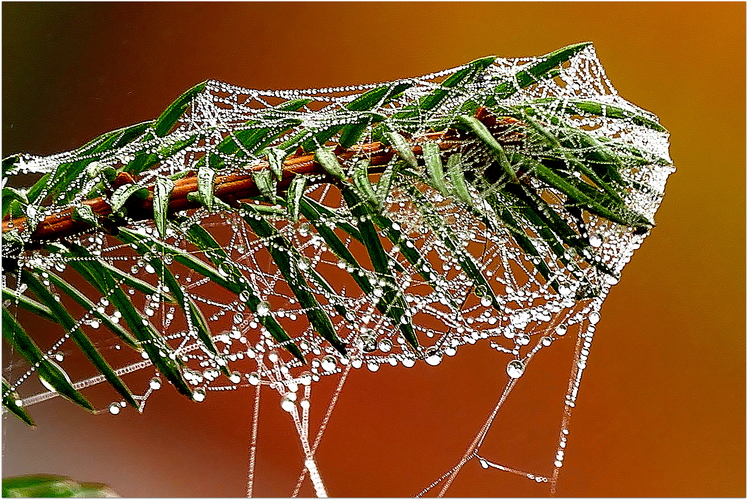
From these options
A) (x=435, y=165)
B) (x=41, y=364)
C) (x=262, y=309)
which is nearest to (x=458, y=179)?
(x=435, y=165)

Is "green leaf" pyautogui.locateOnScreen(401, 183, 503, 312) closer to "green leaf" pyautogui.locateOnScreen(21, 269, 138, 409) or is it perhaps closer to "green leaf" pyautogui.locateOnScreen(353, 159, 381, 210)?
"green leaf" pyautogui.locateOnScreen(353, 159, 381, 210)

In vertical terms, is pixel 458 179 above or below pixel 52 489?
above

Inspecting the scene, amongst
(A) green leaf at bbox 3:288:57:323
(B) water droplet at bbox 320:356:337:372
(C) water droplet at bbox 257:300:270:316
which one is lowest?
(B) water droplet at bbox 320:356:337:372

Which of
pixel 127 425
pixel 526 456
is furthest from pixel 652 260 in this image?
pixel 127 425

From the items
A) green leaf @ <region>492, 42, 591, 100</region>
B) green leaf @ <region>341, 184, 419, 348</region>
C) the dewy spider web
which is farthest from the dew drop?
green leaf @ <region>492, 42, 591, 100</region>

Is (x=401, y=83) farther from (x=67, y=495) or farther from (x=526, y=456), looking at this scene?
(x=526, y=456)

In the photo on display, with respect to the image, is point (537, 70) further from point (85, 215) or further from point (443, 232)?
point (85, 215)
